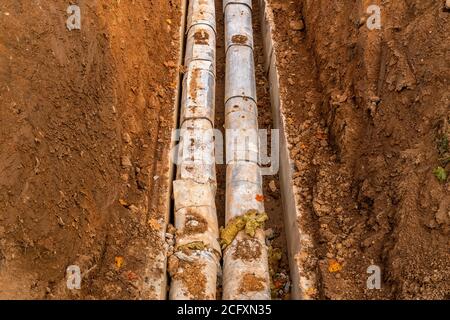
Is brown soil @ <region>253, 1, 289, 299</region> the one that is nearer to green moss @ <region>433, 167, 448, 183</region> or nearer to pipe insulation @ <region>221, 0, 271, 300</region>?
pipe insulation @ <region>221, 0, 271, 300</region>

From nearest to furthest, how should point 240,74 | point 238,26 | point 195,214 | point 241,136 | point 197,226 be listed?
point 197,226 < point 195,214 < point 241,136 < point 240,74 < point 238,26

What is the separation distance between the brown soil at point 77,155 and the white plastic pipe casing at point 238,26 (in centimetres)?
214

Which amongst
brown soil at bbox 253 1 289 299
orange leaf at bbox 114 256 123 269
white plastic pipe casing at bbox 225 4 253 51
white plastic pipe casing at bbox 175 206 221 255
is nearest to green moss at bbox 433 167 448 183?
brown soil at bbox 253 1 289 299

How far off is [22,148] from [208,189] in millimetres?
2828

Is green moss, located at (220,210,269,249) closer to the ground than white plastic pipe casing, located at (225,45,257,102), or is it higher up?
closer to the ground

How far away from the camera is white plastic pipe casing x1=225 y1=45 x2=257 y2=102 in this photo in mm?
8539

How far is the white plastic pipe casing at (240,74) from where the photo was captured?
8539mm

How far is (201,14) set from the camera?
9.80m

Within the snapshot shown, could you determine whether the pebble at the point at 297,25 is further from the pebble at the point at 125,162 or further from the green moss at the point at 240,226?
the pebble at the point at 125,162

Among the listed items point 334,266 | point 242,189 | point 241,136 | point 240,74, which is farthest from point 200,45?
point 334,266

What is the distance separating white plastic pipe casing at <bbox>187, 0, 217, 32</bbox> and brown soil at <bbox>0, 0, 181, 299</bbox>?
1.89 meters

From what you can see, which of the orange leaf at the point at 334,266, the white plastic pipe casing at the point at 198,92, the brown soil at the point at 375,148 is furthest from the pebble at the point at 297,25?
the orange leaf at the point at 334,266

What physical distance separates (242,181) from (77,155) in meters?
2.54

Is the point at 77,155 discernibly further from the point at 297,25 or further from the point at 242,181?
the point at 297,25
